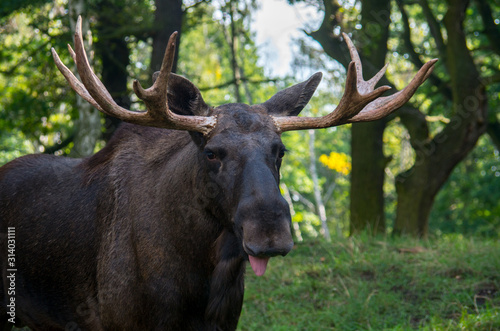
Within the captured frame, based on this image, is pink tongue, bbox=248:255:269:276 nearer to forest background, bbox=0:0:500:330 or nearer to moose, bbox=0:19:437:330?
moose, bbox=0:19:437:330

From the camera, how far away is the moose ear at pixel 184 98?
390cm

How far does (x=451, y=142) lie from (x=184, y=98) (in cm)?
788

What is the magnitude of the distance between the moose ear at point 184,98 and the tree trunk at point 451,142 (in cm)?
738

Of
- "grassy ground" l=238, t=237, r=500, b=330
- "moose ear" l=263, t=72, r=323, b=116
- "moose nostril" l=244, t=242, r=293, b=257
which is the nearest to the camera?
"moose nostril" l=244, t=242, r=293, b=257

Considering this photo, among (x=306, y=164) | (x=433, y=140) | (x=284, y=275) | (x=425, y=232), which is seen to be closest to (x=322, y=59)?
(x=433, y=140)

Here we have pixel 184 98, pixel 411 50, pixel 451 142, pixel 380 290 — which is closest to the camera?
pixel 184 98

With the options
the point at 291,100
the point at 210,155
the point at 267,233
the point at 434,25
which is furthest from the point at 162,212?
the point at 434,25

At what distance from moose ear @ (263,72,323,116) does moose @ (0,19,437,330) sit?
0.03 ft

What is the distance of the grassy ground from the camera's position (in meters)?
5.59

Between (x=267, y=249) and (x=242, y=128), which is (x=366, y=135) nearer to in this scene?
(x=242, y=128)

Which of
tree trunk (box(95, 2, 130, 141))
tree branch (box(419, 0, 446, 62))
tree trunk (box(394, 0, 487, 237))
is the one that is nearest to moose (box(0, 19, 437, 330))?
tree trunk (box(95, 2, 130, 141))

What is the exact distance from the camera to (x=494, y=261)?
6.55 metres

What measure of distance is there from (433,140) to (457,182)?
39.7 feet

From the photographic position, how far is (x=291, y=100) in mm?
4324
